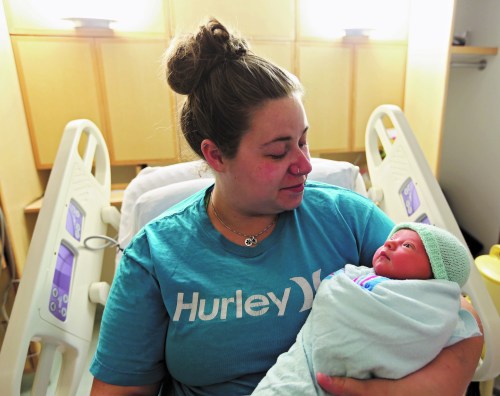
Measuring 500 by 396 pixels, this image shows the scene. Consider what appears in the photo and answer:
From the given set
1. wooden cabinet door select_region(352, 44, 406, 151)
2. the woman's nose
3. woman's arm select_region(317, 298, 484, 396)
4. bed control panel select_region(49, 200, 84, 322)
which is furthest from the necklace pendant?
wooden cabinet door select_region(352, 44, 406, 151)

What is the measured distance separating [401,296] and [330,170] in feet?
2.66

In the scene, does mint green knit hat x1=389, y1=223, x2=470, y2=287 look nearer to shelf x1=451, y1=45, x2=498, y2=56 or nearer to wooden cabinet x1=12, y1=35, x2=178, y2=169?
shelf x1=451, y1=45, x2=498, y2=56

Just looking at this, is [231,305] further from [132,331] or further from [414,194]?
[414,194]

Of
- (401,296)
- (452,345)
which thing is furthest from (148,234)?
(452,345)

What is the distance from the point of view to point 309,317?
876 mm

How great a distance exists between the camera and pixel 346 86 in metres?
2.33

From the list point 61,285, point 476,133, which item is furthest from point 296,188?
point 476,133

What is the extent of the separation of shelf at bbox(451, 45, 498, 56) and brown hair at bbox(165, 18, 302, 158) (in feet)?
4.82

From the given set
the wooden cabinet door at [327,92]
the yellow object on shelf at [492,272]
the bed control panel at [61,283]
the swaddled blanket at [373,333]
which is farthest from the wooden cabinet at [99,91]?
the yellow object on shelf at [492,272]

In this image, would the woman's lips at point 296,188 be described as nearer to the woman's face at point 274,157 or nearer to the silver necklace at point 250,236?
the woman's face at point 274,157

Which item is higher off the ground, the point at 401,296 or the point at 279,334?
the point at 401,296

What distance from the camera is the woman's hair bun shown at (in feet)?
3.18

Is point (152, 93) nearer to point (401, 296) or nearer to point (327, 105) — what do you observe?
point (327, 105)

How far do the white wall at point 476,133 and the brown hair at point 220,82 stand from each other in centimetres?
178
